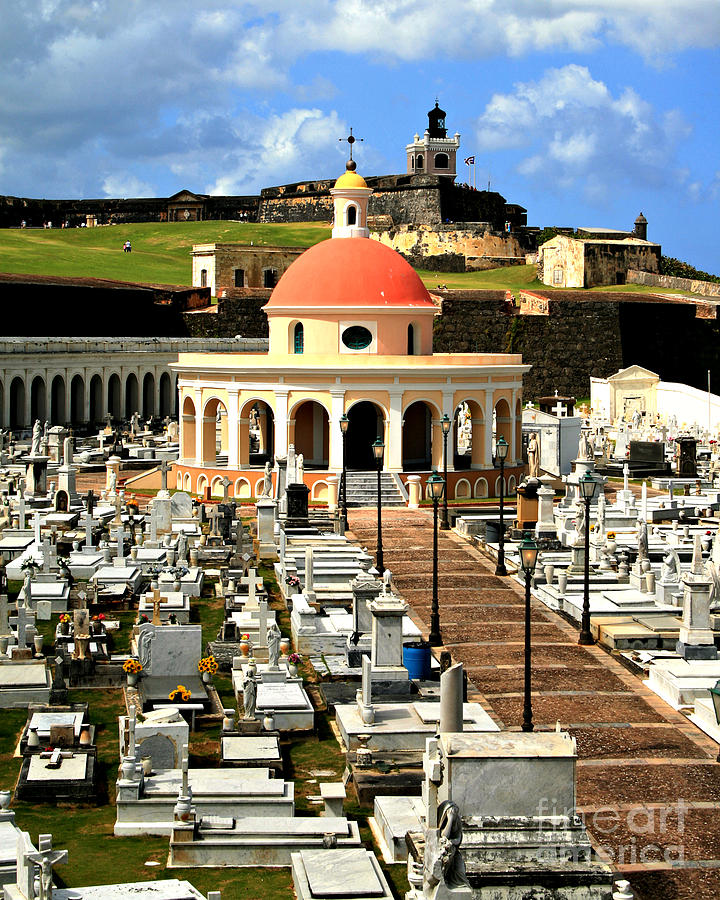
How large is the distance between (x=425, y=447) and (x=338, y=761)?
26.7 meters

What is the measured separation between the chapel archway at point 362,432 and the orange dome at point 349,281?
2965 millimetres

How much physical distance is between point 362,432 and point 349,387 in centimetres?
272

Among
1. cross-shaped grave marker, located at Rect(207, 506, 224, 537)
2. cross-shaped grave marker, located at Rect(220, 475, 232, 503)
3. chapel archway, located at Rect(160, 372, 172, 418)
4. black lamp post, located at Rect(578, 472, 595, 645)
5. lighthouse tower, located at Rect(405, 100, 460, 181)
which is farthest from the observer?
lighthouse tower, located at Rect(405, 100, 460, 181)

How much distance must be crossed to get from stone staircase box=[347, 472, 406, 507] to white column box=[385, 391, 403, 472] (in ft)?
2.10

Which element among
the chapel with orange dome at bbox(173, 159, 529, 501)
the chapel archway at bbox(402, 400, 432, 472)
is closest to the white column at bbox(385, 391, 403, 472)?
the chapel with orange dome at bbox(173, 159, 529, 501)

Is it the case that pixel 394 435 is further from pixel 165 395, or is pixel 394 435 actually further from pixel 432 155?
pixel 432 155

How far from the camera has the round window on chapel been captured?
4006 cm

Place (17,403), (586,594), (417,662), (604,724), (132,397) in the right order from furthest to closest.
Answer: (132,397) < (17,403) < (586,594) < (417,662) < (604,724)

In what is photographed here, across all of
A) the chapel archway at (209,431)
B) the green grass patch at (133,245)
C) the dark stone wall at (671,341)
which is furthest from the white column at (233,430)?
the green grass patch at (133,245)

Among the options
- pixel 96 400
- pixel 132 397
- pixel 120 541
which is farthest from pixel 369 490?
pixel 132 397

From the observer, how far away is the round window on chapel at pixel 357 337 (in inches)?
1577

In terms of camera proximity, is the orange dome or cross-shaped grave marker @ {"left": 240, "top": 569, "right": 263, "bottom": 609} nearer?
cross-shaped grave marker @ {"left": 240, "top": 569, "right": 263, "bottom": 609}

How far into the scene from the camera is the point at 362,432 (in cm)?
4075

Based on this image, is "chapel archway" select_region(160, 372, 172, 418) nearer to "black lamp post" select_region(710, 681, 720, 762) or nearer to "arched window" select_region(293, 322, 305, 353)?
"arched window" select_region(293, 322, 305, 353)
